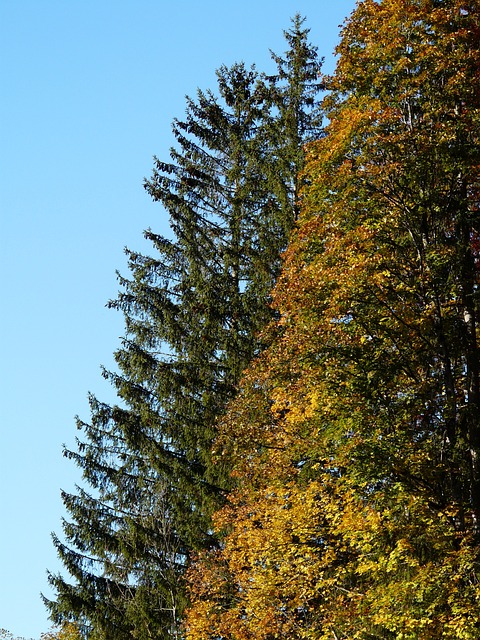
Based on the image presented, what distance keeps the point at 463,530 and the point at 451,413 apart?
5.97ft

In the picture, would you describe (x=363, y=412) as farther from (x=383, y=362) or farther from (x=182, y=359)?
(x=182, y=359)

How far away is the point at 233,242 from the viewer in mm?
27438

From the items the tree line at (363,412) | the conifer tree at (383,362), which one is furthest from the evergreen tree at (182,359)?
the conifer tree at (383,362)

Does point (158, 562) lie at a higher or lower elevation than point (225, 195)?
lower

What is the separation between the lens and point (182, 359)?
84.4 feet

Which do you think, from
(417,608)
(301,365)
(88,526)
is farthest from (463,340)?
(88,526)

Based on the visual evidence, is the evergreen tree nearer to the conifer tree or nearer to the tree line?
the tree line

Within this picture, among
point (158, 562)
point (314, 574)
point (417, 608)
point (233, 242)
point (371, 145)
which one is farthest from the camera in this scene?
point (233, 242)

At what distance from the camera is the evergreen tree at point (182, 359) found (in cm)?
2314

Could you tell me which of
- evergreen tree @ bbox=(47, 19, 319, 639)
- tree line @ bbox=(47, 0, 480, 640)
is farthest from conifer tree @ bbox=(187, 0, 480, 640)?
evergreen tree @ bbox=(47, 19, 319, 639)

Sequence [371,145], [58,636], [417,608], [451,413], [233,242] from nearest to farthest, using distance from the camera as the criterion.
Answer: [417,608], [451,413], [371,145], [233,242], [58,636]

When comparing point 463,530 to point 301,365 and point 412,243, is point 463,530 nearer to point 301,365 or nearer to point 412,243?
point 301,365

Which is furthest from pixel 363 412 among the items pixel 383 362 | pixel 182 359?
pixel 182 359

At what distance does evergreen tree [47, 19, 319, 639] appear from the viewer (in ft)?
75.9
